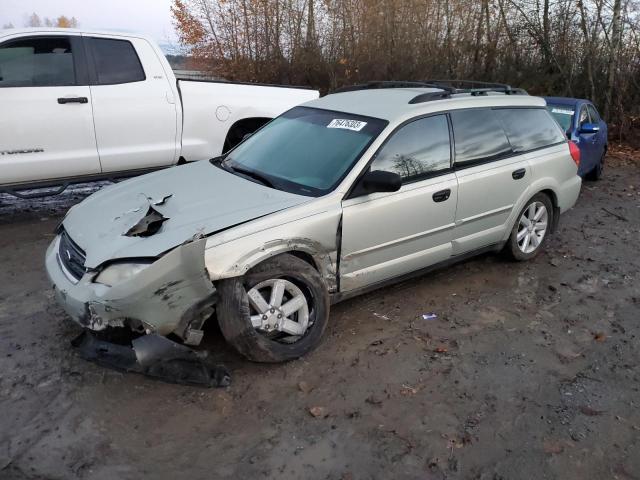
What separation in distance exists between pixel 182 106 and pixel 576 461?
541 cm

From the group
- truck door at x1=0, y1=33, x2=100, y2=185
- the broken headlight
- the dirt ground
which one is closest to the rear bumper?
the dirt ground

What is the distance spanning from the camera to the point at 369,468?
2.80 meters

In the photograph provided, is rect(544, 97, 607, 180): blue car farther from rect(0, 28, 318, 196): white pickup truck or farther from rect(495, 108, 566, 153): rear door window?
rect(0, 28, 318, 196): white pickup truck

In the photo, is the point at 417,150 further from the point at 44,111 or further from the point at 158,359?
the point at 44,111

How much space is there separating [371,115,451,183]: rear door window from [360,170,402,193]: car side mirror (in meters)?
0.18

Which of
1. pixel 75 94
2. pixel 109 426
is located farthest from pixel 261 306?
pixel 75 94

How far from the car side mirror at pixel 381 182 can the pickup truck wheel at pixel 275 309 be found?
68cm

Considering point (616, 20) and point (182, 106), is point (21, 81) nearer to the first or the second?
point (182, 106)

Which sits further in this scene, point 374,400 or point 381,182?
point 381,182

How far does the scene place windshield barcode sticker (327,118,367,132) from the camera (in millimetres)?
4258

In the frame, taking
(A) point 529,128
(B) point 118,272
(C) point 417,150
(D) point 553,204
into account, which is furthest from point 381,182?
(D) point 553,204

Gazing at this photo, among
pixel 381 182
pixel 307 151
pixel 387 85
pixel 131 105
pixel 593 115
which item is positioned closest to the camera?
pixel 381 182

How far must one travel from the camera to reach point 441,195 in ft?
14.3

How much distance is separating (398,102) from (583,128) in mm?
4769
